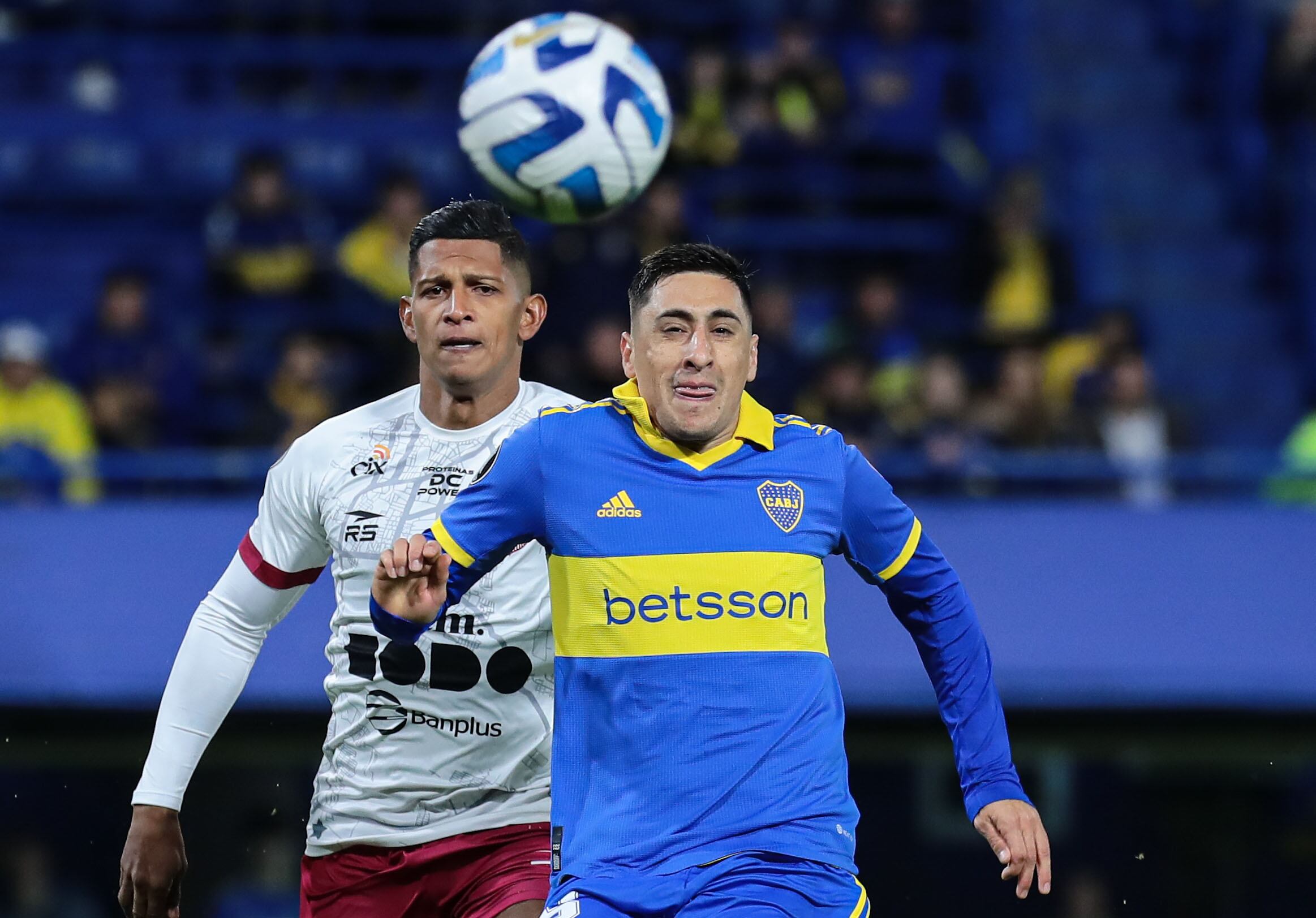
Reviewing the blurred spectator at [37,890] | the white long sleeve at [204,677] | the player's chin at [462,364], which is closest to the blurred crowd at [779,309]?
the blurred spectator at [37,890]

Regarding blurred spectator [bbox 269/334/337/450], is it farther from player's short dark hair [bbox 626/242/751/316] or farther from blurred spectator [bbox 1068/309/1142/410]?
player's short dark hair [bbox 626/242/751/316]

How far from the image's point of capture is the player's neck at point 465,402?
4.34 metres

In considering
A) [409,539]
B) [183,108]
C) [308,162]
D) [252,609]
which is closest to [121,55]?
[183,108]

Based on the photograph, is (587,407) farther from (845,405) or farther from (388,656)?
(845,405)

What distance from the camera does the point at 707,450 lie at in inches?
144

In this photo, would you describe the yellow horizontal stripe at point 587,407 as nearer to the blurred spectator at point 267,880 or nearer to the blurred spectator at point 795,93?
the blurred spectator at point 267,880

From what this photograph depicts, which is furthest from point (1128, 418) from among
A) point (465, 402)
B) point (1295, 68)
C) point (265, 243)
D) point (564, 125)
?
point (465, 402)

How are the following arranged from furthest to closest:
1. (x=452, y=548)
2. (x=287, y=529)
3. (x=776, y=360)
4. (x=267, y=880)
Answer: (x=267, y=880) < (x=776, y=360) < (x=287, y=529) < (x=452, y=548)

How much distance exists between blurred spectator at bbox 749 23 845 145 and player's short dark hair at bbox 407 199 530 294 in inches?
264

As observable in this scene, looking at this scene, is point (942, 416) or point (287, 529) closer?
point (287, 529)

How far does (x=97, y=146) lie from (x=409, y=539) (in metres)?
9.09

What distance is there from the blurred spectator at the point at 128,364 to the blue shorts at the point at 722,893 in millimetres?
6201

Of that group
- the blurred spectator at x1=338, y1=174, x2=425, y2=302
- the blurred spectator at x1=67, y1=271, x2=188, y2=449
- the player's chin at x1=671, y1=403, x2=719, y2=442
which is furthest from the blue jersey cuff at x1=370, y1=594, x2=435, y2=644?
the blurred spectator at x1=338, y1=174, x2=425, y2=302

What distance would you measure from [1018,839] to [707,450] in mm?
964
